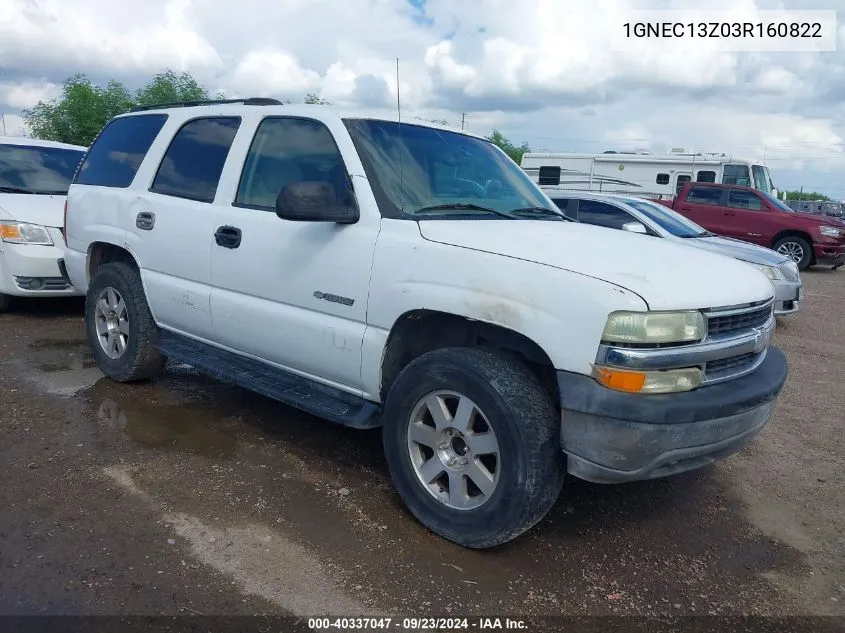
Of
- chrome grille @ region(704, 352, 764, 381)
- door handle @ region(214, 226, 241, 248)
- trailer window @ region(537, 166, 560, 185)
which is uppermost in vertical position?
trailer window @ region(537, 166, 560, 185)

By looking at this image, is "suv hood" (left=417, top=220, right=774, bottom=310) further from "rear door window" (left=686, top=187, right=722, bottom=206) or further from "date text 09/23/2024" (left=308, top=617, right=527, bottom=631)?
"rear door window" (left=686, top=187, right=722, bottom=206)

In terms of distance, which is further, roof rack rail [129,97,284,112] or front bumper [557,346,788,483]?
roof rack rail [129,97,284,112]

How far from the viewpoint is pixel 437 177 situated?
3795 mm

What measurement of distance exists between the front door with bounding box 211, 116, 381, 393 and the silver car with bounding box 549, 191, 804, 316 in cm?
580

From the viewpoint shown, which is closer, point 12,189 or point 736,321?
point 736,321

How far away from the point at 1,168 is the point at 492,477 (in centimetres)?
720

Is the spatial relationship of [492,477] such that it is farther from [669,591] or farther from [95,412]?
[95,412]

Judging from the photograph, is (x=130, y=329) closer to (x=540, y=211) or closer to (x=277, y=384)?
(x=277, y=384)

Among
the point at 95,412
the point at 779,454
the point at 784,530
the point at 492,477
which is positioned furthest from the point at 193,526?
the point at 779,454

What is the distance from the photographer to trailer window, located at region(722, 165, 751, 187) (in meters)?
17.2

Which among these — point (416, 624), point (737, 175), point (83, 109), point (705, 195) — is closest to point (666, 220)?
point (705, 195)

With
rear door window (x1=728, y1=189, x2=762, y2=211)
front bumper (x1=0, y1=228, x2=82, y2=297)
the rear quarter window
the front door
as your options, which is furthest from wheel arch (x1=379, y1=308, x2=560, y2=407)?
rear door window (x1=728, y1=189, x2=762, y2=211)

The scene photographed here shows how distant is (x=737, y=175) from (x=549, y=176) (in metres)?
4.74

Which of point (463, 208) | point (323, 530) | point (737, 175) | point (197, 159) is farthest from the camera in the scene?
point (737, 175)
